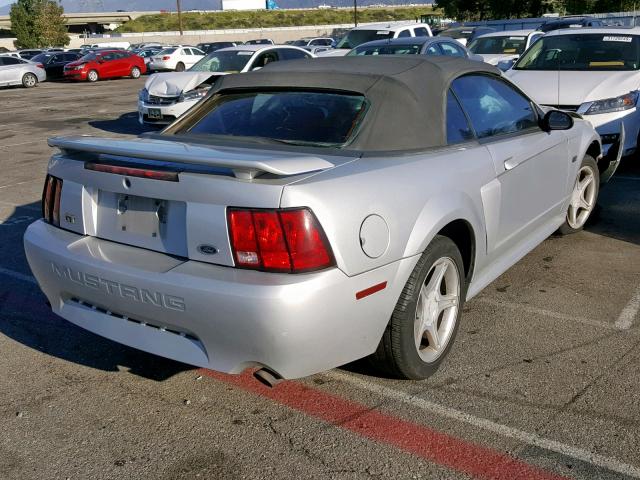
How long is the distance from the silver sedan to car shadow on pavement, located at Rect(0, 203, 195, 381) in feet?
83.2

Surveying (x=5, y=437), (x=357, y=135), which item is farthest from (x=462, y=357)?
(x=5, y=437)

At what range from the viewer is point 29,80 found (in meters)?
29.0

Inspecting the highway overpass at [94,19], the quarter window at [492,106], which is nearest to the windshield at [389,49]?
the quarter window at [492,106]

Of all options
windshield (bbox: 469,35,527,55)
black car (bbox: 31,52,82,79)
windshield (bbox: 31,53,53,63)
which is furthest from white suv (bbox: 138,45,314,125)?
windshield (bbox: 31,53,53,63)

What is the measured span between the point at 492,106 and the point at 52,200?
271 cm

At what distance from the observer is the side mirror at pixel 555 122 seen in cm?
477

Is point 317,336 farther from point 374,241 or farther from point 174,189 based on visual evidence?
point 174,189

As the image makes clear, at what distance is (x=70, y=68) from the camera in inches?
1247

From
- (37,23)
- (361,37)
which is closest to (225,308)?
(361,37)

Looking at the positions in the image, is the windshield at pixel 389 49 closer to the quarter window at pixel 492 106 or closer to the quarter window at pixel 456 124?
the quarter window at pixel 492 106

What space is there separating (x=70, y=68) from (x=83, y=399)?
31.2 meters

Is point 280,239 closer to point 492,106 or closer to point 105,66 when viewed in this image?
point 492,106

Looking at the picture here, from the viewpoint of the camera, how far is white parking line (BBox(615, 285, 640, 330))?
4.21 m

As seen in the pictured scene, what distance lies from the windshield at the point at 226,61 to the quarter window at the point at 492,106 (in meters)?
9.27
